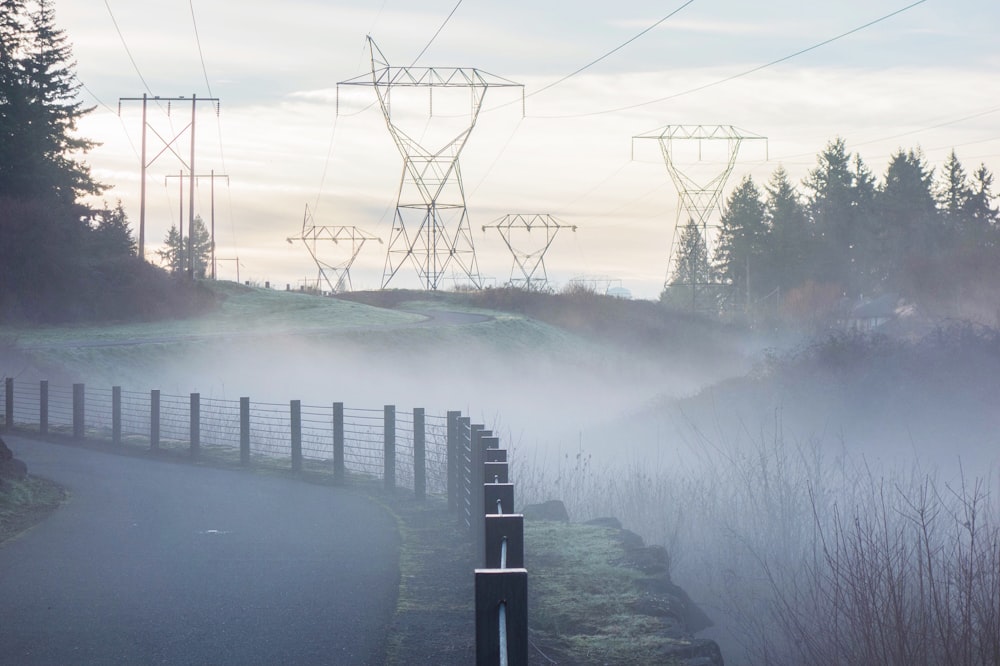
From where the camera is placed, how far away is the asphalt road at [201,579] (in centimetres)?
744

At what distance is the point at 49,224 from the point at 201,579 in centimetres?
4306

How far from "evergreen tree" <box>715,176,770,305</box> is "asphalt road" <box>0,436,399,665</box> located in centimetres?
8919

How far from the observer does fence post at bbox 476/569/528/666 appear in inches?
173

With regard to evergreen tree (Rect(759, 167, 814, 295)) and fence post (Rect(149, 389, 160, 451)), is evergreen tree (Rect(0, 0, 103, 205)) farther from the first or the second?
evergreen tree (Rect(759, 167, 814, 295))

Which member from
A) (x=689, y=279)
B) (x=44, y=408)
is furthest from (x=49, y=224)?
(x=689, y=279)

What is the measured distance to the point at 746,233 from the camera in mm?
102875

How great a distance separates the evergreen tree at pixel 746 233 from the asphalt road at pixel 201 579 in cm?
8919

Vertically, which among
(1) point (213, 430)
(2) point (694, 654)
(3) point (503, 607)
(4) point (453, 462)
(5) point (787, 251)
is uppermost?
(5) point (787, 251)

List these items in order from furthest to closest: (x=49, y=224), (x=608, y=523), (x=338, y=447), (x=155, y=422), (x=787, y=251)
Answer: (x=787, y=251), (x=49, y=224), (x=155, y=422), (x=338, y=447), (x=608, y=523)

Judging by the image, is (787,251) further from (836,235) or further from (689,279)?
(689,279)

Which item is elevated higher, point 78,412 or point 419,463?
point 78,412

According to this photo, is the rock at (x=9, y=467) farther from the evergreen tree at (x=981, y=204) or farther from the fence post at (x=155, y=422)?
the evergreen tree at (x=981, y=204)

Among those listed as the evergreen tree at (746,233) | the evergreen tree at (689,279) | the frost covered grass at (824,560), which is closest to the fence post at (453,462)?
the frost covered grass at (824,560)

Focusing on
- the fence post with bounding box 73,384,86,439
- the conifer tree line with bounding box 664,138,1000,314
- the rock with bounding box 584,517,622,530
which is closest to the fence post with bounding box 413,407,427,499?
the rock with bounding box 584,517,622,530
